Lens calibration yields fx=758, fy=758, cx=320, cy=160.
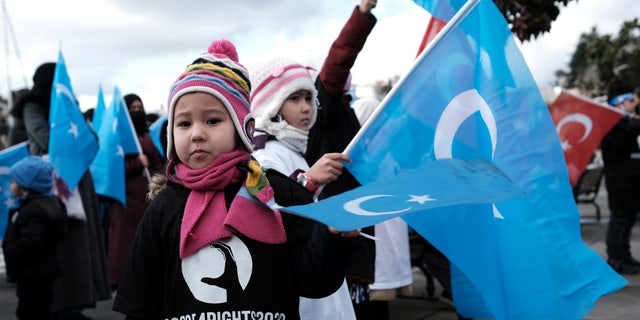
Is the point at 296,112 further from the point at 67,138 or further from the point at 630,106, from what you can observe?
the point at 630,106

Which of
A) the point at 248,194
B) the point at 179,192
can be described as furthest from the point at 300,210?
the point at 179,192

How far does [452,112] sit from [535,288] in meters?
0.71

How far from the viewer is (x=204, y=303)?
2096 mm

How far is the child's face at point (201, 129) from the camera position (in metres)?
2.19

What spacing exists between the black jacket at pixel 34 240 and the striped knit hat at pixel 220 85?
342 cm

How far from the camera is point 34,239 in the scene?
528cm

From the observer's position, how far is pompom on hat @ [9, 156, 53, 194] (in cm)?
546

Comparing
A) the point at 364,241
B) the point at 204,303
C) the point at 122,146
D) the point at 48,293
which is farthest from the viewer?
the point at 122,146

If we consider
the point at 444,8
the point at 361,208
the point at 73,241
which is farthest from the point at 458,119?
the point at 73,241

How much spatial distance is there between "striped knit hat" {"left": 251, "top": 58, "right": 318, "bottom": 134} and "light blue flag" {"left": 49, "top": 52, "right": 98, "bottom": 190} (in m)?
2.95

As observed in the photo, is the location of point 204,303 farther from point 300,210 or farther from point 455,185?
point 455,185

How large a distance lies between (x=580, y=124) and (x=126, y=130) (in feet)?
15.7

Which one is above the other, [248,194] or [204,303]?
[248,194]

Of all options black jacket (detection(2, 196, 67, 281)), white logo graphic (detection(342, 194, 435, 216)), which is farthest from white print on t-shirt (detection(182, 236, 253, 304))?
black jacket (detection(2, 196, 67, 281))
